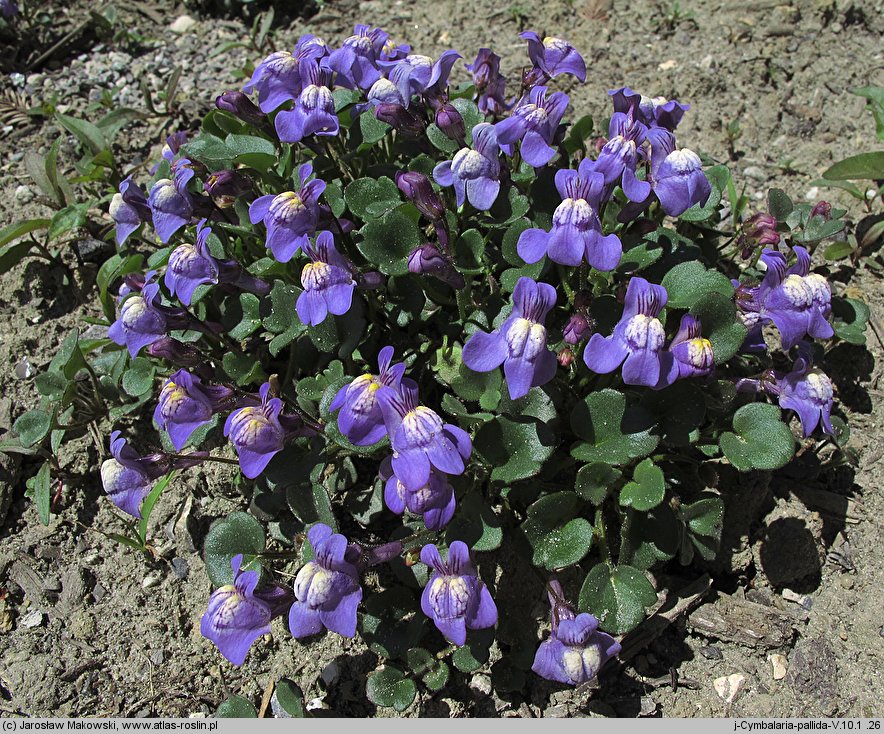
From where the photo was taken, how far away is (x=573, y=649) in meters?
2.70

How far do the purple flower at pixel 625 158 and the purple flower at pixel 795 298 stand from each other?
532mm

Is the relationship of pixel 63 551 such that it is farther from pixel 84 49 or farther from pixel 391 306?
pixel 84 49

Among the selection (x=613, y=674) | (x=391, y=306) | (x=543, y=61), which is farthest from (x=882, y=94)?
(x=613, y=674)

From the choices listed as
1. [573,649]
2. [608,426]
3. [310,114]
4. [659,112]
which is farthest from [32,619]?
[659,112]

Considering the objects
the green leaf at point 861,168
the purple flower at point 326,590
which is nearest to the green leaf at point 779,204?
the green leaf at point 861,168

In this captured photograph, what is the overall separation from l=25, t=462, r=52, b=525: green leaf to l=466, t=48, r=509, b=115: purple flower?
273 centimetres

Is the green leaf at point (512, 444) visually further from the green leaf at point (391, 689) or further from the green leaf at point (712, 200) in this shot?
the green leaf at point (712, 200)

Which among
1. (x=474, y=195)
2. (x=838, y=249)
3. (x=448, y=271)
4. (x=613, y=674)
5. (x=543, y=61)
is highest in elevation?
(x=543, y=61)

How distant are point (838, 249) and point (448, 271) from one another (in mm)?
2308

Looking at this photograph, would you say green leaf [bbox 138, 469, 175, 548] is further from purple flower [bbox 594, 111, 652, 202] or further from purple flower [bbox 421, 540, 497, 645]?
purple flower [bbox 594, 111, 652, 202]

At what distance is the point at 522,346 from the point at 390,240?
0.87 metres

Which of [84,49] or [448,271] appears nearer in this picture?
[448,271]

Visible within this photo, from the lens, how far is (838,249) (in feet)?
13.3

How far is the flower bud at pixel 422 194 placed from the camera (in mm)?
3059
